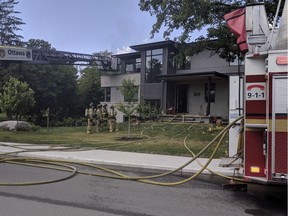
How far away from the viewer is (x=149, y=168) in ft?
34.2

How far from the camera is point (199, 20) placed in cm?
1561

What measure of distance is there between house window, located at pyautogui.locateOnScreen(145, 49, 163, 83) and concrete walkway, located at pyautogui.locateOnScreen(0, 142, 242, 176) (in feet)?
72.3

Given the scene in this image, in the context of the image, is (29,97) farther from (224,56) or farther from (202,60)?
(202,60)

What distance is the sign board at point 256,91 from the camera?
5953mm

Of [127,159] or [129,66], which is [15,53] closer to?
[129,66]

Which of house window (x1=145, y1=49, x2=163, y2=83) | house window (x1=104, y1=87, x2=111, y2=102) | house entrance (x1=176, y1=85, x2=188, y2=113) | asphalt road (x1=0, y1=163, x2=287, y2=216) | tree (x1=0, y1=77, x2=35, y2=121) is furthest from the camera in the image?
house window (x1=104, y1=87, x2=111, y2=102)

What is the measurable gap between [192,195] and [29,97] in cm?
1724

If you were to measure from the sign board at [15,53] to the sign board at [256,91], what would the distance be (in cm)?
2649

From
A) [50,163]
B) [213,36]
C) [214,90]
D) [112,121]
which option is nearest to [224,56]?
[213,36]

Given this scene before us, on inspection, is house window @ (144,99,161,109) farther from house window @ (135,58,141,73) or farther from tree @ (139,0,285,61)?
tree @ (139,0,285,61)

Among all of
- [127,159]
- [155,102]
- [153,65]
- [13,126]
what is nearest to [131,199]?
[127,159]

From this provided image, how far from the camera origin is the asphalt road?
5934 mm

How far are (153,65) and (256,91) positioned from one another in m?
29.7

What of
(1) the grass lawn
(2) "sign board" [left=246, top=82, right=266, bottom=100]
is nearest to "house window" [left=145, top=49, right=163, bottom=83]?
(1) the grass lawn
